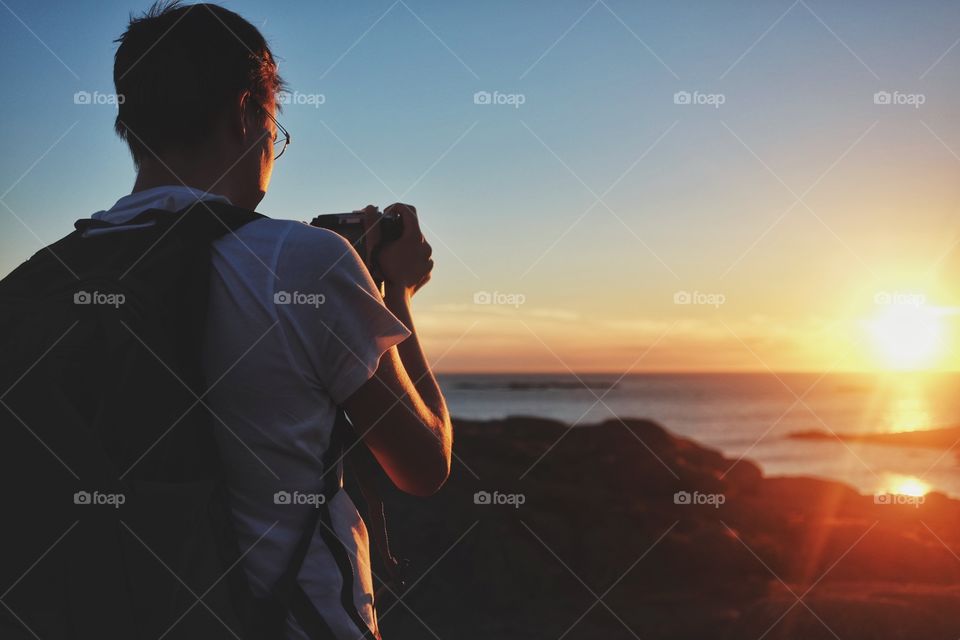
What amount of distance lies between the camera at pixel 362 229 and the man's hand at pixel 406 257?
0.01 metres

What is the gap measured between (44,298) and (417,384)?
798mm

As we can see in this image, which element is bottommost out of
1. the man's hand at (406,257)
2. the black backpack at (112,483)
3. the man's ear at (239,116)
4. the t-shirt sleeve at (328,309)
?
the black backpack at (112,483)

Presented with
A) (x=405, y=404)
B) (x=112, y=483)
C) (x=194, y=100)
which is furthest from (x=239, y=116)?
(x=112, y=483)

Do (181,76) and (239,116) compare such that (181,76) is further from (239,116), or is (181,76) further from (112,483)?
(112,483)

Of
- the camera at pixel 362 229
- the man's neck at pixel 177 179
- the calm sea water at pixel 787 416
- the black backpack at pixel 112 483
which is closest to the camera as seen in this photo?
the black backpack at pixel 112 483

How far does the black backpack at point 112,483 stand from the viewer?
140cm

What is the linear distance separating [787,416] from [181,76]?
63.2m

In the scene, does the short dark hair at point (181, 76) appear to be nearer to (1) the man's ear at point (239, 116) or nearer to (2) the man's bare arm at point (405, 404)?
(1) the man's ear at point (239, 116)

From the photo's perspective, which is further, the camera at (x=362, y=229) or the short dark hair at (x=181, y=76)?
the camera at (x=362, y=229)

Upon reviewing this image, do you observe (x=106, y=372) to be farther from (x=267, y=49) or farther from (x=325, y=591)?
(x=267, y=49)

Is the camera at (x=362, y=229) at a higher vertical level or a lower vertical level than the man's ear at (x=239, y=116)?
lower

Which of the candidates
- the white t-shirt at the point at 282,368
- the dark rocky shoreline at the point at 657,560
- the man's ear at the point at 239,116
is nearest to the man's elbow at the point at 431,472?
the white t-shirt at the point at 282,368

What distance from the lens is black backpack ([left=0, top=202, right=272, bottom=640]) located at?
140cm

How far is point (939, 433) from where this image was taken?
28.0 meters
